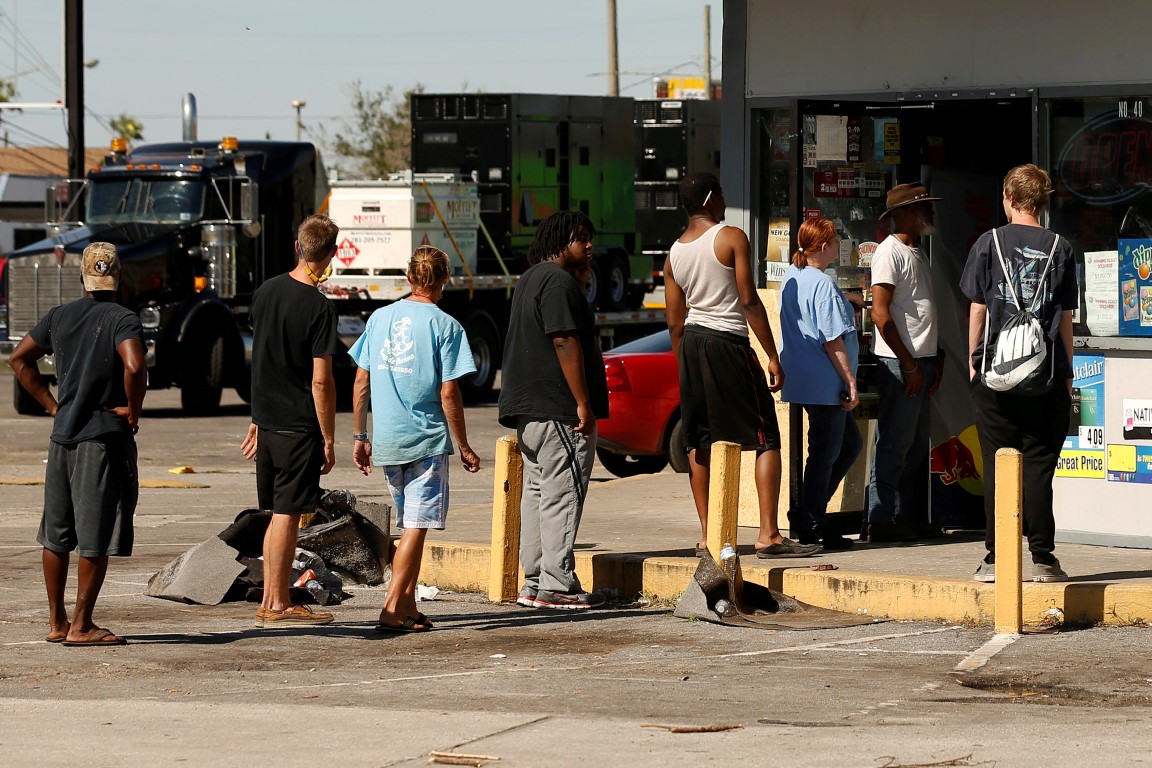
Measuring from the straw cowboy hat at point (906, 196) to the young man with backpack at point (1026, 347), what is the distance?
120 cm

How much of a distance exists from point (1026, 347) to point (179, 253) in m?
15.5

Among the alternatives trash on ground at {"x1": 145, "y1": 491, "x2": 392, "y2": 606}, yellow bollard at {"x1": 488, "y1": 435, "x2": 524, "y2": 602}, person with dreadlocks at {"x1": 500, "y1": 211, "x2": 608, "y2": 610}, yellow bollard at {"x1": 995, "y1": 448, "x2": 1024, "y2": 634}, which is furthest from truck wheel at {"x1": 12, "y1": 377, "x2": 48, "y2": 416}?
yellow bollard at {"x1": 995, "y1": 448, "x2": 1024, "y2": 634}

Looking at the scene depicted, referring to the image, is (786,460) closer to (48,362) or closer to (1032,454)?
(1032,454)

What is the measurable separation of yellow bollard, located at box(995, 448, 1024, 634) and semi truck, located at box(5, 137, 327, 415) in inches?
586

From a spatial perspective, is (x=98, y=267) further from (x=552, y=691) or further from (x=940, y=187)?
(x=940, y=187)

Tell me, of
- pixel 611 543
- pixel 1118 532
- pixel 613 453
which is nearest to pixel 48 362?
pixel 613 453

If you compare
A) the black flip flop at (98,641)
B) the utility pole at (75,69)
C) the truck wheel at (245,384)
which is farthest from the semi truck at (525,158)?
the black flip flop at (98,641)

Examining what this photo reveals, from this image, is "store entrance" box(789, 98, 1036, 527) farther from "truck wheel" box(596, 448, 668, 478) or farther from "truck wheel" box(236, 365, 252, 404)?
"truck wheel" box(236, 365, 252, 404)

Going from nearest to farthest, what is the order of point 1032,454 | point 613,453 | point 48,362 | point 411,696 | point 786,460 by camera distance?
point 411,696
point 1032,454
point 786,460
point 613,453
point 48,362

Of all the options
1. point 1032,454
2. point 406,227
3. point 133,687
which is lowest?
point 133,687

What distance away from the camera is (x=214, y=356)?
2222 cm

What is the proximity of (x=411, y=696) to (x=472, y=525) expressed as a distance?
4351 mm

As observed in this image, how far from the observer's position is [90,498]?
7945 mm

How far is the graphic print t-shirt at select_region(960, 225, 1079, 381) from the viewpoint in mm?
8289
